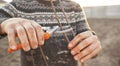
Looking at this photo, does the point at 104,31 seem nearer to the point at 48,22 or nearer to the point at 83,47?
the point at 48,22

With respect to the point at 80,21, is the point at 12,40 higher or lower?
higher

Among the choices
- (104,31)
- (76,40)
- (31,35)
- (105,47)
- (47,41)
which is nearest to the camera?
(31,35)

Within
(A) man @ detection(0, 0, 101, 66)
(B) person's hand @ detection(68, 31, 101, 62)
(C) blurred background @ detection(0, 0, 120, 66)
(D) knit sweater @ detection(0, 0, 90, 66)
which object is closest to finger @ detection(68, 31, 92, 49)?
(B) person's hand @ detection(68, 31, 101, 62)

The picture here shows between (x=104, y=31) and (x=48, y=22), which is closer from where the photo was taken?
(x=48, y=22)

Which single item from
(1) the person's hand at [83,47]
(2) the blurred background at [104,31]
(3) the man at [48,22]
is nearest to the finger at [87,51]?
(1) the person's hand at [83,47]

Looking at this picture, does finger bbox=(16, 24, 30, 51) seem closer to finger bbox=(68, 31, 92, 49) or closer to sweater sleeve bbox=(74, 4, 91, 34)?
finger bbox=(68, 31, 92, 49)

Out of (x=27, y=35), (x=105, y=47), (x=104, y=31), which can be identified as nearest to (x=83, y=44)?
(x=27, y=35)

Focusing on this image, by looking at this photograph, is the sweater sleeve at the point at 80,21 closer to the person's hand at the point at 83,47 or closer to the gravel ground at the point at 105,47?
the person's hand at the point at 83,47
